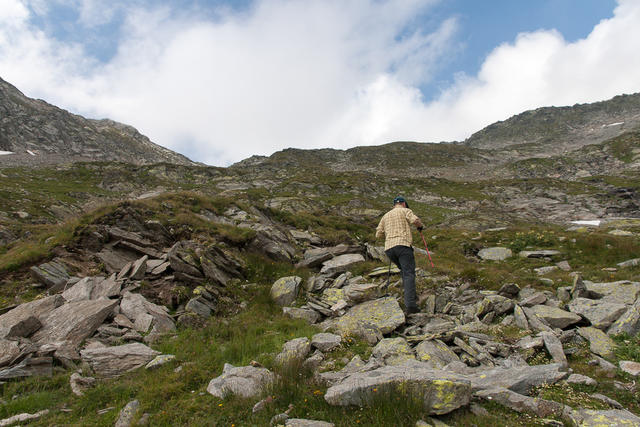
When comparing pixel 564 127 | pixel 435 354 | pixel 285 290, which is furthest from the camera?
pixel 564 127

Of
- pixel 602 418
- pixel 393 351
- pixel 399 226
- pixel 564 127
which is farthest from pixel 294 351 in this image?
pixel 564 127

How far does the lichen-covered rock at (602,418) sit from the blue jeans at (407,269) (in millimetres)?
5016

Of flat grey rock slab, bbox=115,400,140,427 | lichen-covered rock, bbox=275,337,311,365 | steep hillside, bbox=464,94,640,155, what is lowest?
lichen-covered rock, bbox=275,337,311,365

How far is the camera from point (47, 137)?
379 ft

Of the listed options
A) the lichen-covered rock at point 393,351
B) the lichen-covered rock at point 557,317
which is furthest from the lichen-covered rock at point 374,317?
the lichen-covered rock at point 557,317

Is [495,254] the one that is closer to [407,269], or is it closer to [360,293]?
[407,269]

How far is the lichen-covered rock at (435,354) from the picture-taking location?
604 centimetres

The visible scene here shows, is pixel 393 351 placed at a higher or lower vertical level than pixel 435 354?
higher

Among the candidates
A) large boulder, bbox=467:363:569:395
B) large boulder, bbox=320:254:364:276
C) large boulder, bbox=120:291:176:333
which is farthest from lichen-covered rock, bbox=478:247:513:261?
large boulder, bbox=120:291:176:333

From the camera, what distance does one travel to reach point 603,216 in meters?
41.7

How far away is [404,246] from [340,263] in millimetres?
4989

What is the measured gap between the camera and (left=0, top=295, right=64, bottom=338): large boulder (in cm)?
733

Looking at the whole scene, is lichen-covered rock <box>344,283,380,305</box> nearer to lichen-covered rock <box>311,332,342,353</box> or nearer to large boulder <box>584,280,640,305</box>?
lichen-covered rock <box>311,332,342,353</box>

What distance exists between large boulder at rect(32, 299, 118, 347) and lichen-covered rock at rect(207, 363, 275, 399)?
4416mm
